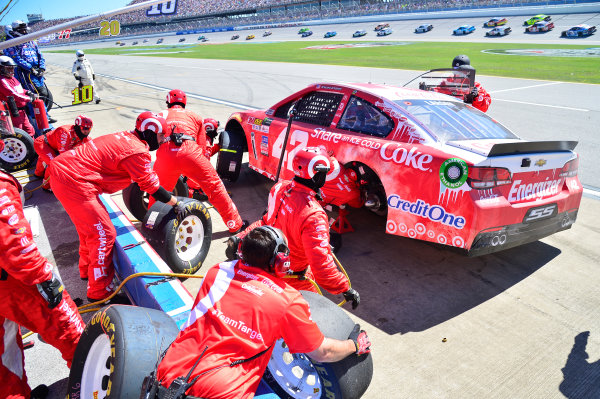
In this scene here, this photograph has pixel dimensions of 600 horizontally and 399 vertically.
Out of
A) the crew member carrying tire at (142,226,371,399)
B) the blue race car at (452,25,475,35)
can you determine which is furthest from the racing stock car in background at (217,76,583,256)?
the blue race car at (452,25,475,35)

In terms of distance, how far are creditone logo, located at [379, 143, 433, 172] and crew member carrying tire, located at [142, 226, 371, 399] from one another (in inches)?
79.4

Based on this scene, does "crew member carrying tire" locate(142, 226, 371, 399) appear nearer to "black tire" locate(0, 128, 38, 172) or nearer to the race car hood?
the race car hood

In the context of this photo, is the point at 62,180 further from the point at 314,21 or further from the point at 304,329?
the point at 314,21

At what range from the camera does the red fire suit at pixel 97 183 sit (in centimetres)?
372

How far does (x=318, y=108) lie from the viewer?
16.9ft

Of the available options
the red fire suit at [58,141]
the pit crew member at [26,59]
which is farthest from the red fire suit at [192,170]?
the pit crew member at [26,59]

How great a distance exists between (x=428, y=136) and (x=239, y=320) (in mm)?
2787

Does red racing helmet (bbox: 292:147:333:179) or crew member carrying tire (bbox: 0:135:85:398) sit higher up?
red racing helmet (bbox: 292:147:333:179)

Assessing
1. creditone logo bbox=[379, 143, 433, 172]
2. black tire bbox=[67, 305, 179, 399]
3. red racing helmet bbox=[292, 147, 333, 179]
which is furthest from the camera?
creditone logo bbox=[379, 143, 433, 172]

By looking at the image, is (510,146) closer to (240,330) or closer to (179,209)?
(240,330)

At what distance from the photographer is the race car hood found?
3541 millimetres

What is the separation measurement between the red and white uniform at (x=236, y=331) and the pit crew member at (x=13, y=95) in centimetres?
792

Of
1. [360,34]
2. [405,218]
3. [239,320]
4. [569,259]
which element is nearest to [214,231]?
[405,218]

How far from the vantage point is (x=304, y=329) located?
2064 millimetres
